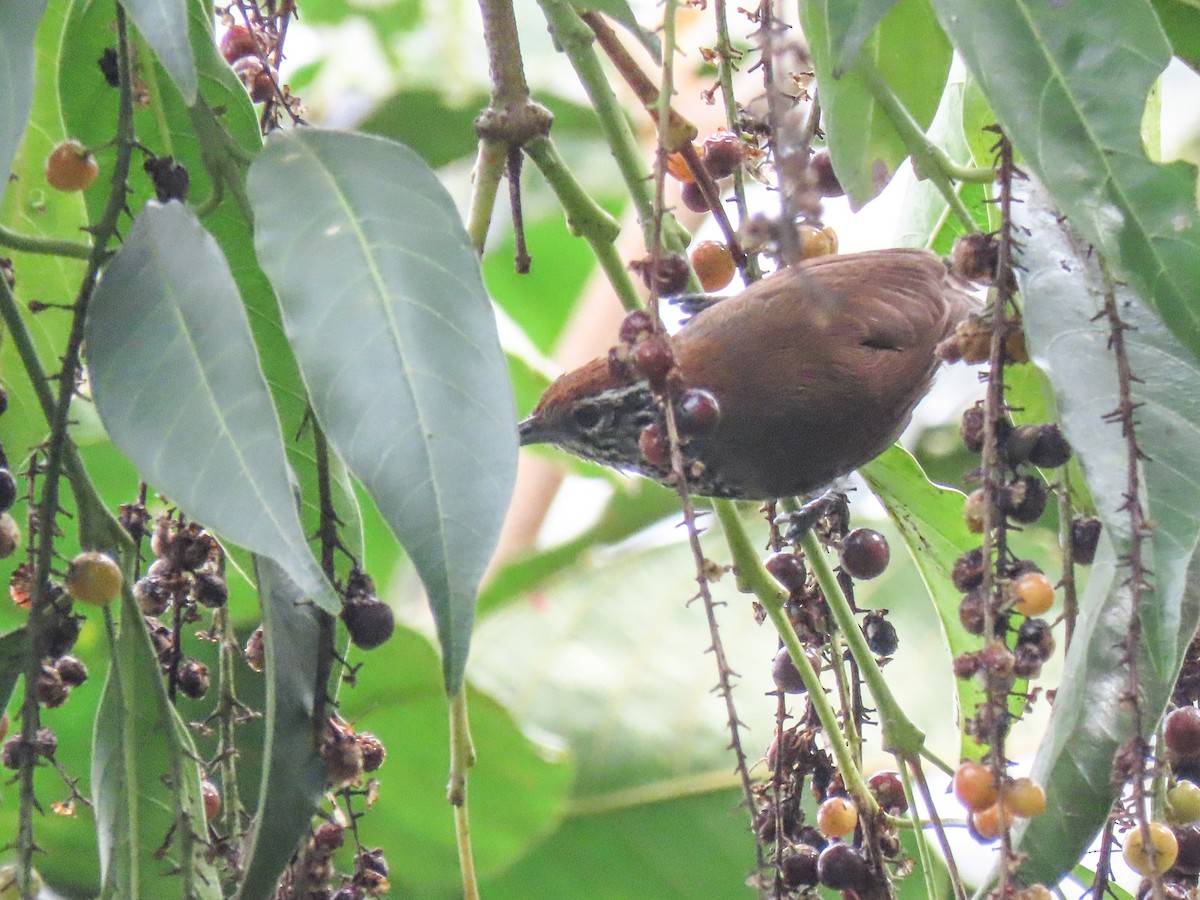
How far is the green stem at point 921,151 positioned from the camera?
117 cm

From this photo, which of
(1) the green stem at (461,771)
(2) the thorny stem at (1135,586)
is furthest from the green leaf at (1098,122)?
(1) the green stem at (461,771)

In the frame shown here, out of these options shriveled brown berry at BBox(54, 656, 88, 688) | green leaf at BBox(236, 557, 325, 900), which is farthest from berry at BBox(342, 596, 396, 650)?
shriveled brown berry at BBox(54, 656, 88, 688)

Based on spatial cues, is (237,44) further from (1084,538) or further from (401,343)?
(1084,538)

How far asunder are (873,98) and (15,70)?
0.71 metres

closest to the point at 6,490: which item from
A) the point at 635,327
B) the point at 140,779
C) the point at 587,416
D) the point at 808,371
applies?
the point at 140,779

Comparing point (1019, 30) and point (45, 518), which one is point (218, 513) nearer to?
point (45, 518)

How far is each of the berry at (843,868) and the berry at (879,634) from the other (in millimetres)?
329

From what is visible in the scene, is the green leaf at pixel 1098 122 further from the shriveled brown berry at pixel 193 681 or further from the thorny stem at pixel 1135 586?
the shriveled brown berry at pixel 193 681

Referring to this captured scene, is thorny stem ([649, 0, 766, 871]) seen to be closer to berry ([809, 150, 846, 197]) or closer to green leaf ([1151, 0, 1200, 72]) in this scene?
berry ([809, 150, 846, 197])

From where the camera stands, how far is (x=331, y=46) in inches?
143

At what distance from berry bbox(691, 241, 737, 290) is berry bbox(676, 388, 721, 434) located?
315 mm

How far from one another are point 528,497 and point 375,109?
1018 mm

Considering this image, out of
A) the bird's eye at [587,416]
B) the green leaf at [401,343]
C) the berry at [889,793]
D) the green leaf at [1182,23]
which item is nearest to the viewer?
the green leaf at [401,343]

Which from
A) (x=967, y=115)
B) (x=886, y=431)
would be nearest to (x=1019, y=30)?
(x=967, y=115)
